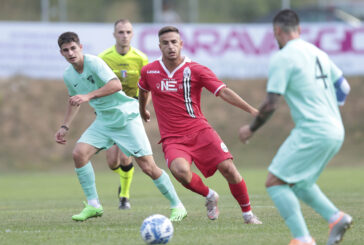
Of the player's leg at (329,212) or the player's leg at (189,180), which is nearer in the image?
the player's leg at (329,212)

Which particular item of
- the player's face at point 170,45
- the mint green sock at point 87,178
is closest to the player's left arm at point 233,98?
the player's face at point 170,45

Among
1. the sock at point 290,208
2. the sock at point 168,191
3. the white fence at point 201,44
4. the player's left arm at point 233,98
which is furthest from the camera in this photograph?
the white fence at point 201,44

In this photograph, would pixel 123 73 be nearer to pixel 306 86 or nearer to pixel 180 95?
pixel 180 95

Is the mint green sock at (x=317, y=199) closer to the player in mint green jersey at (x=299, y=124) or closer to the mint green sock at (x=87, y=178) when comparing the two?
the player in mint green jersey at (x=299, y=124)

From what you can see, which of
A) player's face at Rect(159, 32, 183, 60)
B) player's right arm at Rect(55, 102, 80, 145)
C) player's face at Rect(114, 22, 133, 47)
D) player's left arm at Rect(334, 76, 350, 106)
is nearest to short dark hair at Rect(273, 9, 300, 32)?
player's left arm at Rect(334, 76, 350, 106)

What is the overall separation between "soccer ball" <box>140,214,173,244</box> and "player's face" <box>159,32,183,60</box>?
2.48m

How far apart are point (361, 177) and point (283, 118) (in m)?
9.28

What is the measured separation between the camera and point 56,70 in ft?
81.2

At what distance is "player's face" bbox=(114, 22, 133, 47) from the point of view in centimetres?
1130

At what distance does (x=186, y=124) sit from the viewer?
8.86 m

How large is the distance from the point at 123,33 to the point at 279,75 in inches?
224

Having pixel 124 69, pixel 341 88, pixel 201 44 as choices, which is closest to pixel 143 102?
pixel 124 69

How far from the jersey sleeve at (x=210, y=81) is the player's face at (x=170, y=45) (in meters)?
0.36

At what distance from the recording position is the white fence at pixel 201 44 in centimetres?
2438
